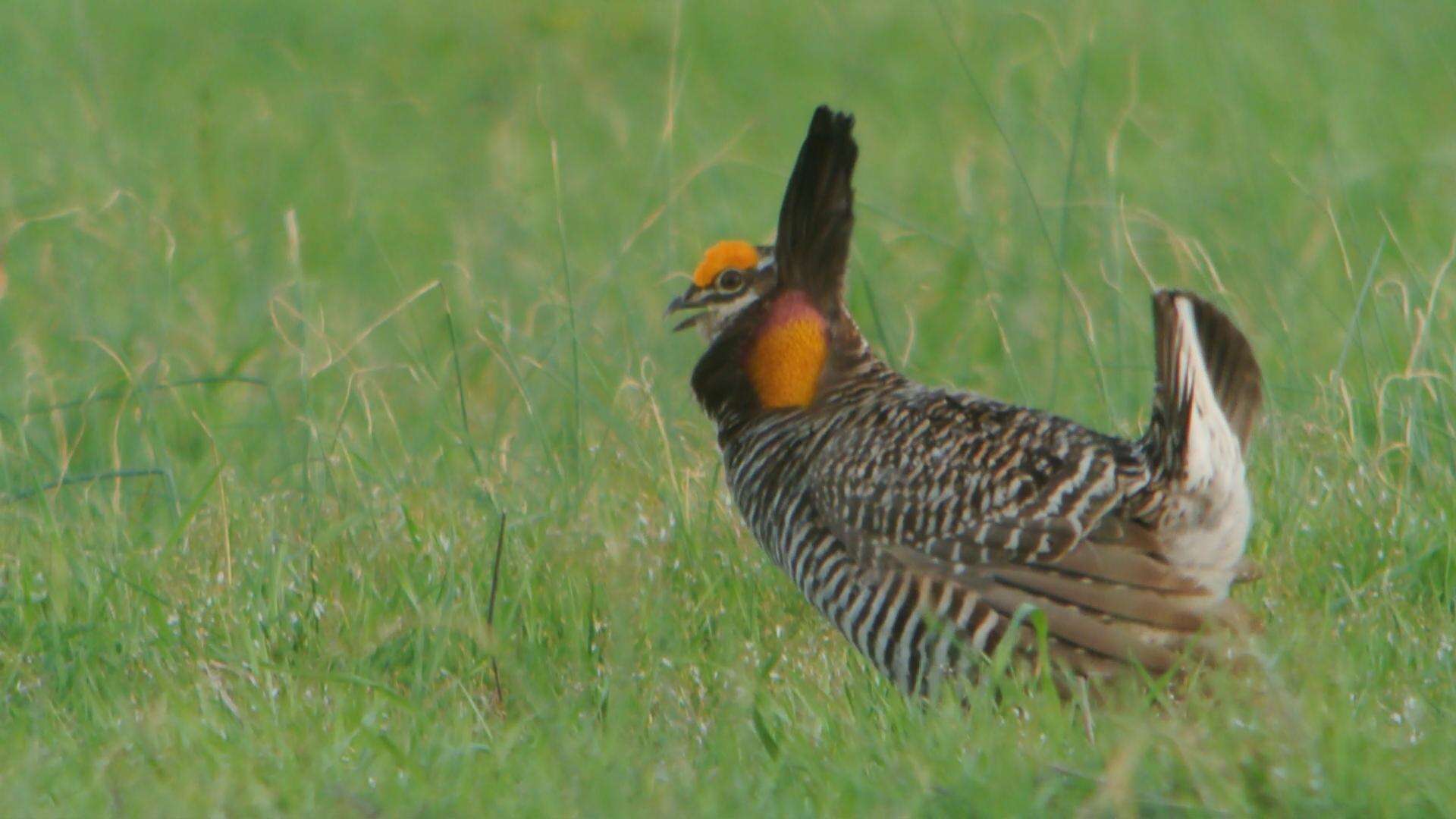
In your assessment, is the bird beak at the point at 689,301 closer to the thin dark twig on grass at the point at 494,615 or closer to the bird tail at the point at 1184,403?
the thin dark twig on grass at the point at 494,615

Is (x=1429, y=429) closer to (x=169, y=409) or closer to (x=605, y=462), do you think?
(x=605, y=462)

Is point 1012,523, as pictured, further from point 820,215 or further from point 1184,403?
point 820,215

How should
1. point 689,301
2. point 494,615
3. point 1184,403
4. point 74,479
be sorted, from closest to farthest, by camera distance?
point 1184,403 < point 494,615 < point 74,479 < point 689,301

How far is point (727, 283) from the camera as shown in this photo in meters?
5.00

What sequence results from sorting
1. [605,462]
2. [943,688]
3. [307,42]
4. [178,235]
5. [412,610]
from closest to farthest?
[943,688], [412,610], [605,462], [178,235], [307,42]

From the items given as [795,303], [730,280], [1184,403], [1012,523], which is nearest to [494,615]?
[1012,523]

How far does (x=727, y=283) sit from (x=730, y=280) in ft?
0.03

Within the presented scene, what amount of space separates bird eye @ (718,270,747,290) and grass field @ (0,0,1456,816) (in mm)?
353

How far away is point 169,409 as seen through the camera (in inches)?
278

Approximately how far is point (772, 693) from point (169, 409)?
12.3 feet

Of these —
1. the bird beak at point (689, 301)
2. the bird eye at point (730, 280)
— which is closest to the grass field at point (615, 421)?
the bird beak at point (689, 301)

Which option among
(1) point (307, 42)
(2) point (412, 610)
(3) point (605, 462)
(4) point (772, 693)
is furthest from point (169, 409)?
(1) point (307, 42)

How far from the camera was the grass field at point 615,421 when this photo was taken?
3141 mm

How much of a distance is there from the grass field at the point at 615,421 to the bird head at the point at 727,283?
0.96 feet
